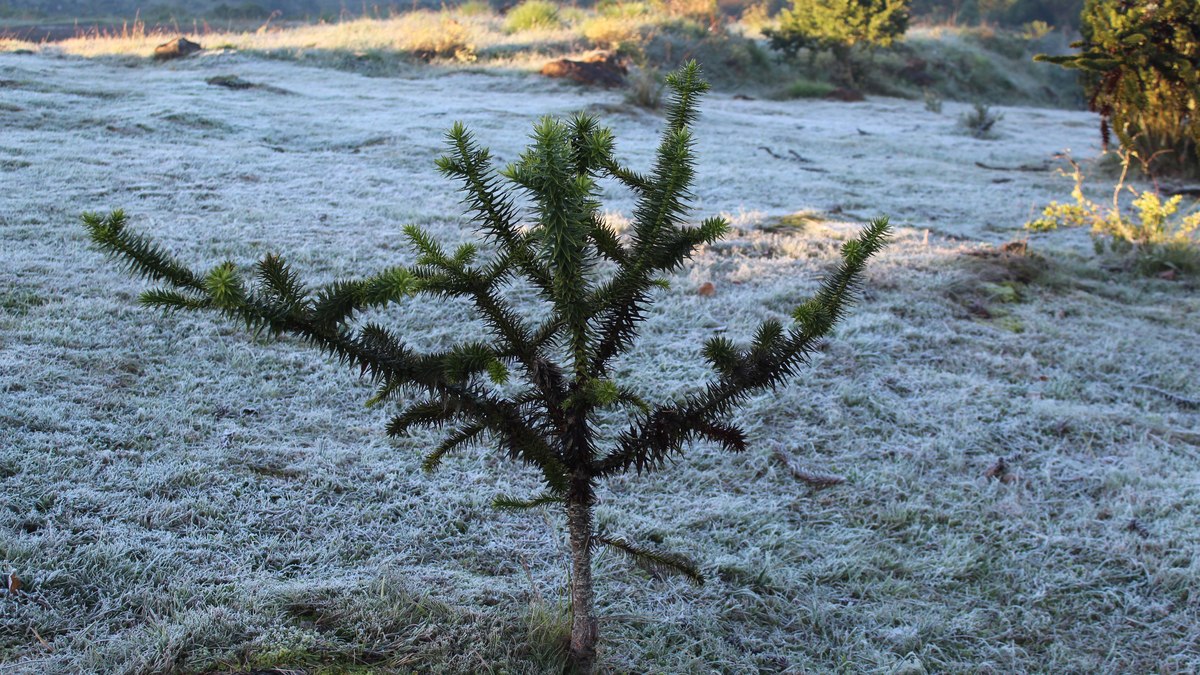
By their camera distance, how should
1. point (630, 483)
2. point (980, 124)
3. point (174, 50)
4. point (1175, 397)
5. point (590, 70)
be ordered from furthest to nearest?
point (590, 70) → point (980, 124) → point (174, 50) → point (1175, 397) → point (630, 483)

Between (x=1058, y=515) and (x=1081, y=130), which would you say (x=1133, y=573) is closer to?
(x=1058, y=515)

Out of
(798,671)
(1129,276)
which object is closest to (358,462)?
(798,671)

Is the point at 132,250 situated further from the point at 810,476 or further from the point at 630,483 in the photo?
the point at 810,476

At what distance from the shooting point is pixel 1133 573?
3014mm

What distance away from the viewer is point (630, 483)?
3.33m

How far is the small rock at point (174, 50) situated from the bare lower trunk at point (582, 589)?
42.2ft

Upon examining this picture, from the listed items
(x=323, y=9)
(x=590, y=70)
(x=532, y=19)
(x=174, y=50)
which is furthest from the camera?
(x=323, y=9)

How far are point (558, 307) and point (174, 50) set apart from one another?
13015 millimetres

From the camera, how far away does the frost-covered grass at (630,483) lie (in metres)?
2.31

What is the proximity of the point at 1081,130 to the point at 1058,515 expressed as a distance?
1334 centimetres

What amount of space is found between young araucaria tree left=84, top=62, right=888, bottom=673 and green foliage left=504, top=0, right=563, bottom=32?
16426 mm

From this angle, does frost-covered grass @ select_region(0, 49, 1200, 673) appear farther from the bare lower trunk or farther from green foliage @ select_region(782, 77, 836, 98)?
green foliage @ select_region(782, 77, 836, 98)

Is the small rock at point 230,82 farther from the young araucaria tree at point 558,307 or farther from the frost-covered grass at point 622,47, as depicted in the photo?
the young araucaria tree at point 558,307

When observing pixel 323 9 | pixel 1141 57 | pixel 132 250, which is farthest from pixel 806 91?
pixel 323 9
